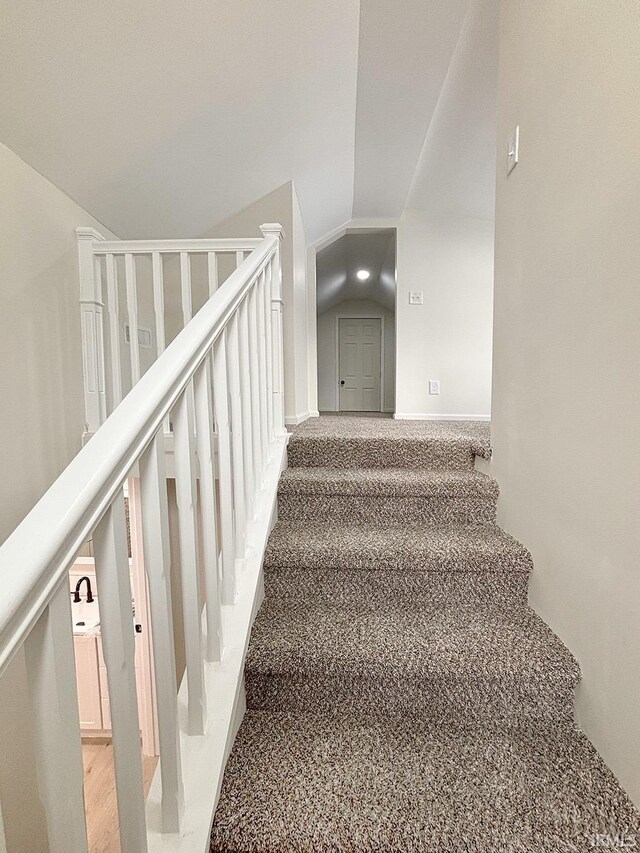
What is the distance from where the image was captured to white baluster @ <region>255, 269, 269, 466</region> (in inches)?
64.2

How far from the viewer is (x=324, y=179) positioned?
128 inches

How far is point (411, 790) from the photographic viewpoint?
942 mm

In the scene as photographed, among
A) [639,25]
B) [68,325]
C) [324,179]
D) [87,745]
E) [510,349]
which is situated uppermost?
[324,179]

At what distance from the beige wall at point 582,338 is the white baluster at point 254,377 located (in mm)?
867

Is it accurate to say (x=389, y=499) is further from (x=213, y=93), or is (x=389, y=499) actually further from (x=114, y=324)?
(x=213, y=93)

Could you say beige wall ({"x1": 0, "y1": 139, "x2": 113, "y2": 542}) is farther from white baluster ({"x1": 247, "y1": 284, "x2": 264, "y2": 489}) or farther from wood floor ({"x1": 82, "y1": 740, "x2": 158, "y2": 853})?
wood floor ({"x1": 82, "y1": 740, "x2": 158, "y2": 853})

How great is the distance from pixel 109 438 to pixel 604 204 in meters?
1.12

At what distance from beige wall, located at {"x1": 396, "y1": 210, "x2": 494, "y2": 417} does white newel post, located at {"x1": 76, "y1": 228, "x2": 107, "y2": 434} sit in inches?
104

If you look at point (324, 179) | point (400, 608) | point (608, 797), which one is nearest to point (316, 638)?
point (400, 608)

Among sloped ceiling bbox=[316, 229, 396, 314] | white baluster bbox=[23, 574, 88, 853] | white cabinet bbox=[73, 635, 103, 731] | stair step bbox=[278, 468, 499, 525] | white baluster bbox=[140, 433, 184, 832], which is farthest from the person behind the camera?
sloped ceiling bbox=[316, 229, 396, 314]

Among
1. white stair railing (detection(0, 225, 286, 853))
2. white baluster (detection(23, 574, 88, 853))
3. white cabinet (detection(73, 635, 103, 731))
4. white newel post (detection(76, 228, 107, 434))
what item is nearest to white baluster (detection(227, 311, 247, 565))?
white stair railing (detection(0, 225, 286, 853))

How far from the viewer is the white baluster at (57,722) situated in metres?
0.52

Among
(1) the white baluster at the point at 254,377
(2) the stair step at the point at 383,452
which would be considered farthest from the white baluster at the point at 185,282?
(2) the stair step at the point at 383,452

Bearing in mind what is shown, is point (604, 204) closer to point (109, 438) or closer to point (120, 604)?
point (109, 438)
